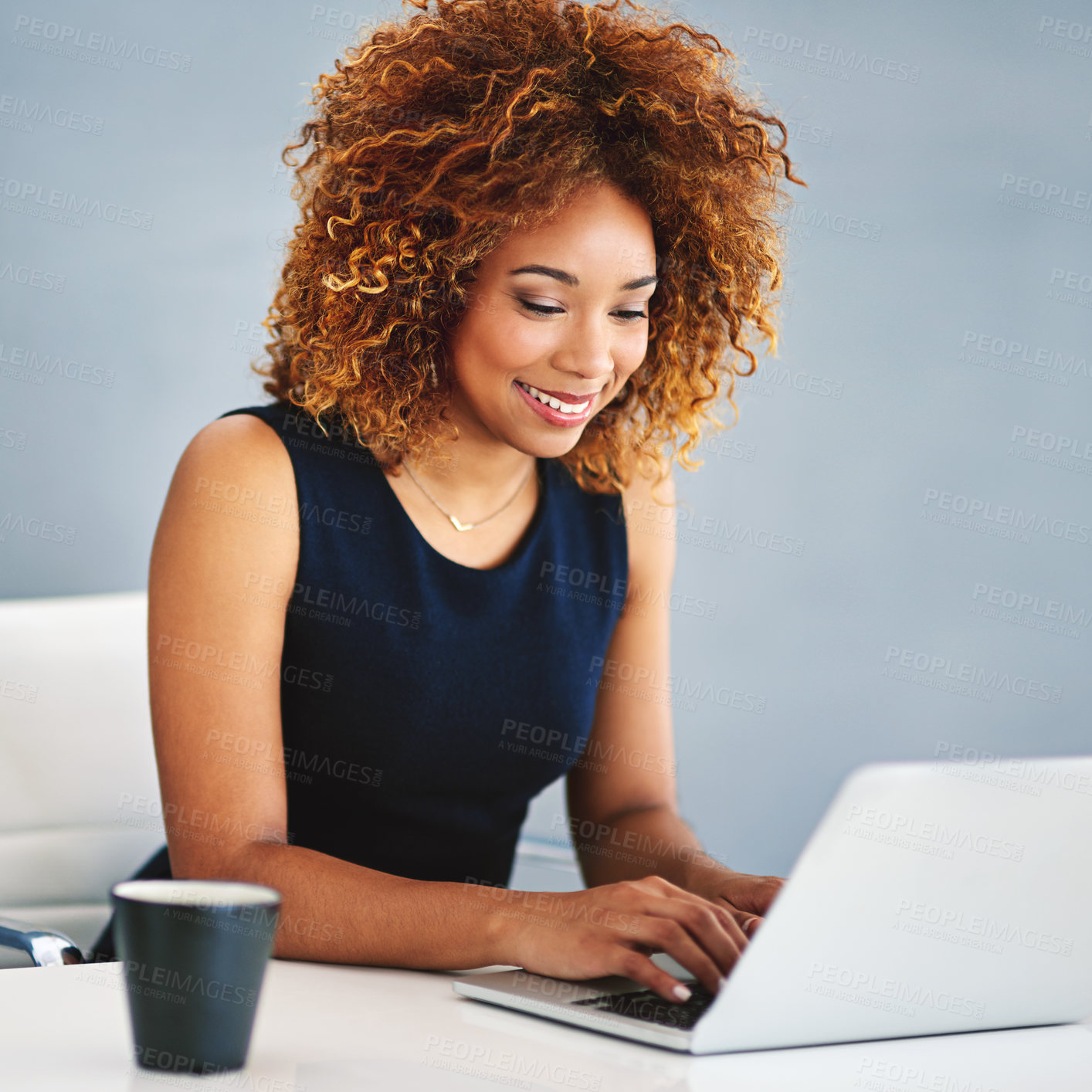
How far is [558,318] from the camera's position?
1.34 meters

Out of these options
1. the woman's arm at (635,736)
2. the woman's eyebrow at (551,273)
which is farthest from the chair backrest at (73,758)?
the woman's eyebrow at (551,273)

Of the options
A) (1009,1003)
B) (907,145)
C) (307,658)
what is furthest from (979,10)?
(1009,1003)

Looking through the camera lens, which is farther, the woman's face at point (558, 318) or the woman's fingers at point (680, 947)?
the woman's face at point (558, 318)

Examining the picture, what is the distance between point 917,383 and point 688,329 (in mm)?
1336

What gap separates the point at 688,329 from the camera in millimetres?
1655

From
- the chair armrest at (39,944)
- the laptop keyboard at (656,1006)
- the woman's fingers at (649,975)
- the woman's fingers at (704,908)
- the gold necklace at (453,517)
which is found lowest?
the chair armrest at (39,944)

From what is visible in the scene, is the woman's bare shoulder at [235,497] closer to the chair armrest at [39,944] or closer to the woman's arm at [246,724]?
the woman's arm at [246,724]

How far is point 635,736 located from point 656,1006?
2.41 feet

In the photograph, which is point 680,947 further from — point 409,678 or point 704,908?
point 409,678

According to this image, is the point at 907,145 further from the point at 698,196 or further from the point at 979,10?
the point at 698,196

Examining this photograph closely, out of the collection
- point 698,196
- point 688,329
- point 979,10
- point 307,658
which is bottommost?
point 307,658

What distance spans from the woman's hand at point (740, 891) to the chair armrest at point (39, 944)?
0.61 metres

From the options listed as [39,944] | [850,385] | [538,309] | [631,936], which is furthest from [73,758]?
[850,385]

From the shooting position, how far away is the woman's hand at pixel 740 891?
3.48 feet
